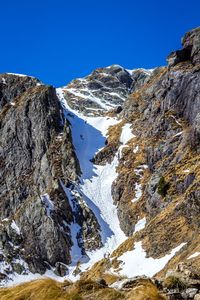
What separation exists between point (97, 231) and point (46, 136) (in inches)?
1262

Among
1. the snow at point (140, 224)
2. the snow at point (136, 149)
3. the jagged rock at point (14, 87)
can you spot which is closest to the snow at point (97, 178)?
the snow at point (140, 224)

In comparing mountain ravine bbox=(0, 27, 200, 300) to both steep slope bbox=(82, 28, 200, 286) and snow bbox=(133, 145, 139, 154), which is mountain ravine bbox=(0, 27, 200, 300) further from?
snow bbox=(133, 145, 139, 154)

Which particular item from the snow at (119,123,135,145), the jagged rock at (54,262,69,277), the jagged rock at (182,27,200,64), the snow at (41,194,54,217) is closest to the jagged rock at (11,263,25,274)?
the jagged rock at (54,262,69,277)

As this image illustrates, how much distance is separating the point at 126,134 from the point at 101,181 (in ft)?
51.2

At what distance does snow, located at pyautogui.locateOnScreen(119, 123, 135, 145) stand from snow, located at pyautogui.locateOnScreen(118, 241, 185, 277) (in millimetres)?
43569

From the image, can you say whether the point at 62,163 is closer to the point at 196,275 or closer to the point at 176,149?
the point at 176,149

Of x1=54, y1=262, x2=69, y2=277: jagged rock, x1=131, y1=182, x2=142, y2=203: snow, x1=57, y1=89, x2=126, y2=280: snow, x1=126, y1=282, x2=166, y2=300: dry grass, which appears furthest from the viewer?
x1=131, y1=182, x2=142, y2=203: snow

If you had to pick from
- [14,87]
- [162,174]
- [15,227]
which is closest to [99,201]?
[15,227]

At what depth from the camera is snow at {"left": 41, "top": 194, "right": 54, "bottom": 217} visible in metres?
86.7

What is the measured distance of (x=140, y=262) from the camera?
59.8 meters

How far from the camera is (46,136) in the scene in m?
110

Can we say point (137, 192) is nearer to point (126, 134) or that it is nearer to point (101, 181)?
point (101, 181)

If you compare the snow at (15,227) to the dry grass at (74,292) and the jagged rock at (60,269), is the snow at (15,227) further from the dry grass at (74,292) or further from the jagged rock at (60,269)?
the dry grass at (74,292)

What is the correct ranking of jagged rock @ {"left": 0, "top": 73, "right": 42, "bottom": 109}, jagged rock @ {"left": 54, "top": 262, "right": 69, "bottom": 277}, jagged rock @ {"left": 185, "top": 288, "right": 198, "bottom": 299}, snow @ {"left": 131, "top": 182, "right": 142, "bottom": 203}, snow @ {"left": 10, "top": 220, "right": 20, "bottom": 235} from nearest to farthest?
jagged rock @ {"left": 185, "top": 288, "right": 198, "bottom": 299} < jagged rock @ {"left": 54, "top": 262, "right": 69, "bottom": 277} < snow @ {"left": 10, "top": 220, "right": 20, "bottom": 235} < snow @ {"left": 131, "top": 182, "right": 142, "bottom": 203} < jagged rock @ {"left": 0, "top": 73, "right": 42, "bottom": 109}
